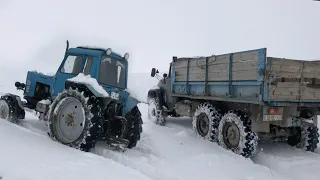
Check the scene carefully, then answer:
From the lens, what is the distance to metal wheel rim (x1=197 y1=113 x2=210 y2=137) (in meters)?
8.42

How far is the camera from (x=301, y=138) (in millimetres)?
7578

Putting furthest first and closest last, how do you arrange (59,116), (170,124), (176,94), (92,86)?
1. (170,124)
2. (176,94)
3. (59,116)
4. (92,86)

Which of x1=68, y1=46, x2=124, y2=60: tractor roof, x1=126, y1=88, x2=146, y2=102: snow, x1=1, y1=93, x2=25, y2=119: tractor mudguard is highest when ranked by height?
x1=68, y1=46, x2=124, y2=60: tractor roof

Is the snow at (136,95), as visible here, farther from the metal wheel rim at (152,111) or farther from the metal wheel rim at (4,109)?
the metal wheel rim at (152,111)

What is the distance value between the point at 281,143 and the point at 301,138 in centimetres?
66

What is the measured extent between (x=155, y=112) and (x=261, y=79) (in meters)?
5.58

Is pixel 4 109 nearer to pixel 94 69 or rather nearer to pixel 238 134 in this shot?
pixel 94 69

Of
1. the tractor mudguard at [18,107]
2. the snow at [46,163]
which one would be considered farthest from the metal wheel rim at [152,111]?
the snow at [46,163]

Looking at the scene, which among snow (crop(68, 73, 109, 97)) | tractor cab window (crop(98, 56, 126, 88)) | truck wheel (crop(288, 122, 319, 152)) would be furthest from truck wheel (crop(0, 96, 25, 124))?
truck wheel (crop(288, 122, 319, 152))

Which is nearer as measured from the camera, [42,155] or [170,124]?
[42,155]

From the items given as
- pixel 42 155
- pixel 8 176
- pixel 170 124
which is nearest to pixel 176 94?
pixel 170 124

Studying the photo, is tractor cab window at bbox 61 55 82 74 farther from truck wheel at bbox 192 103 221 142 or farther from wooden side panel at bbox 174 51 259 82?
truck wheel at bbox 192 103 221 142

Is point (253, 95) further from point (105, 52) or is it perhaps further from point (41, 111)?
point (41, 111)

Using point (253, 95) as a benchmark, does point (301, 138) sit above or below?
below
